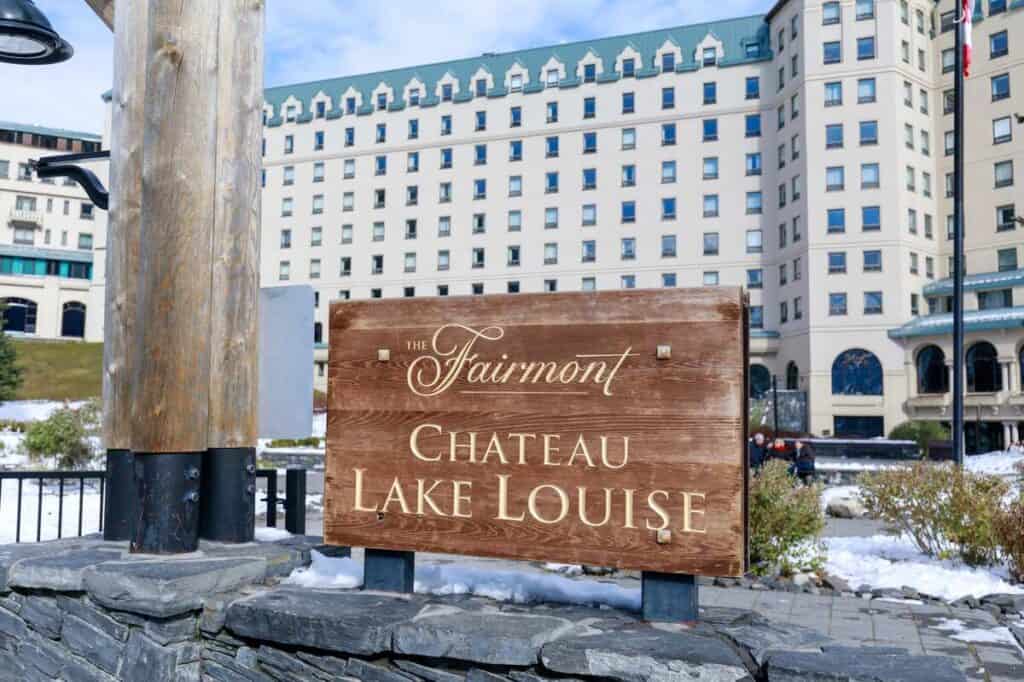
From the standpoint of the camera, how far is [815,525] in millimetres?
8320

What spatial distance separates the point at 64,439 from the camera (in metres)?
18.6

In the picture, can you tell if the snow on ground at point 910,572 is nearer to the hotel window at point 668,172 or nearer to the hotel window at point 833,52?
the hotel window at point 833,52

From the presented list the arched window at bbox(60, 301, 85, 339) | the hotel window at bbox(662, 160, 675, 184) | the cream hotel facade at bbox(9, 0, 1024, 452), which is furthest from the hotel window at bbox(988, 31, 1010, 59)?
the arched window at bbox(60, 301, 85, 339)

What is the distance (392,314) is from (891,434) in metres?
43.1

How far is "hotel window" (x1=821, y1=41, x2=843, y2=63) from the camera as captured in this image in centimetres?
4888

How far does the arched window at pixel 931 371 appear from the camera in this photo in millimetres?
45344

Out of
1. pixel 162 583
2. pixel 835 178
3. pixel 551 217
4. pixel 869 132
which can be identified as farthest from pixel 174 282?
pixel 551 217

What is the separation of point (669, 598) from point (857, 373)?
154 ft

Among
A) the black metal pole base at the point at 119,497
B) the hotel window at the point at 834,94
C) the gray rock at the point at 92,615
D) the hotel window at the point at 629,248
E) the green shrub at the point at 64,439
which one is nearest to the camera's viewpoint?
the gray rock at the point at 92,615

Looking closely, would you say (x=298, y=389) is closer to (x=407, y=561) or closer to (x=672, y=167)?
(x=407, y=561)

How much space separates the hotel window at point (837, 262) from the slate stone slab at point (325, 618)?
4800cm

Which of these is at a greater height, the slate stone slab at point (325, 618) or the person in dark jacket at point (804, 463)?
the slate stone slab at point (325, 618)

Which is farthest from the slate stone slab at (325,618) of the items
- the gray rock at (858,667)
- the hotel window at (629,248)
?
the hotel window at (629,248)

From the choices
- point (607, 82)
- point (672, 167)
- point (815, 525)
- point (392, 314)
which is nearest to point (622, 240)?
point (672, 167)
